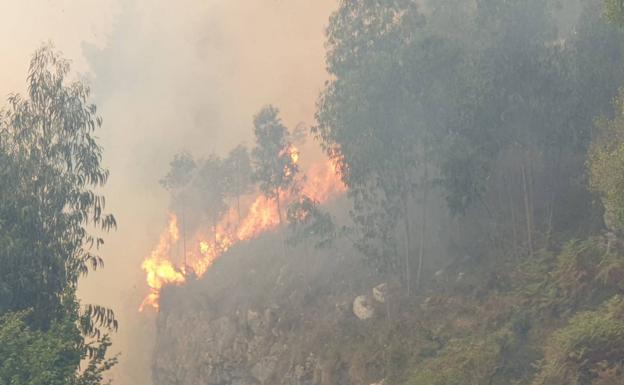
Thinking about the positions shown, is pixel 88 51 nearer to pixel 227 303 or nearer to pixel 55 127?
pixel 227 303

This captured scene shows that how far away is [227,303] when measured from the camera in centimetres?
4397

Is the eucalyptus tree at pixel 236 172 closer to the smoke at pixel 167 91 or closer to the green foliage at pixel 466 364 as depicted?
the smoke at pixel 167 91

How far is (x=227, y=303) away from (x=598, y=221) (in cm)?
2836

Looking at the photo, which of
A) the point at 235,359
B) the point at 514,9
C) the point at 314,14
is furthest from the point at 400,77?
the point at 314,14

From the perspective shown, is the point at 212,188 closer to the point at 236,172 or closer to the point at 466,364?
the point at 236,172

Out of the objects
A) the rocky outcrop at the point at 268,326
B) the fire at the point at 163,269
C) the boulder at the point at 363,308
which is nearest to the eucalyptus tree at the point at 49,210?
the rocky outcrop at the point at 268,326

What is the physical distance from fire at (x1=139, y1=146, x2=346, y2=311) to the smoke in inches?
383

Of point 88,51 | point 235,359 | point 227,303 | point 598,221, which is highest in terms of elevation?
point 88,51

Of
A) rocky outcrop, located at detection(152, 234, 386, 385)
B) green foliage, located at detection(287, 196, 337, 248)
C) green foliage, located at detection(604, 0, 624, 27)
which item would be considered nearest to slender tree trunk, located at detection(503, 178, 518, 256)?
rocky outcrop, located at detection(152, 234, 386, 385)

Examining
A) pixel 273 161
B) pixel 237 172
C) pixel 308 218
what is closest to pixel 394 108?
pixel 308 218

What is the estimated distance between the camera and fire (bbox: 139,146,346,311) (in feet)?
179

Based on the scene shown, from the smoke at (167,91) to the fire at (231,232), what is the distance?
383 inches

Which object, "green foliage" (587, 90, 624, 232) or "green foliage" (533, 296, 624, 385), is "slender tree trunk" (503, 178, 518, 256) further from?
"green foliage" (533, 296, 624, 385)

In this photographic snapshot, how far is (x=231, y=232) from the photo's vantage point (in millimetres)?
65312
